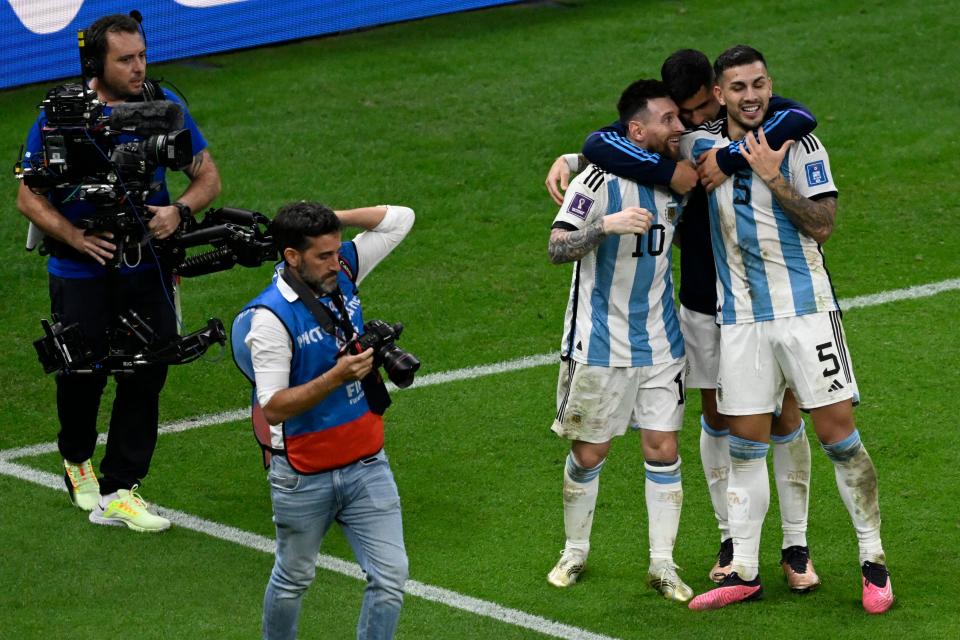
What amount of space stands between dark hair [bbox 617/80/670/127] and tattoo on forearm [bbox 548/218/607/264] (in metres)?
0.52

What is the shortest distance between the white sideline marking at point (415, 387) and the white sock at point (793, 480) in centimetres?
102

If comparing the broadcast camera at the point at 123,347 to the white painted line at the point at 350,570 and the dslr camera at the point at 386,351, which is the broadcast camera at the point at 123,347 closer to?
the white painted line at the point at 350,570

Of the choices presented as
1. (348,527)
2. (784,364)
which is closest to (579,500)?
(784,364)

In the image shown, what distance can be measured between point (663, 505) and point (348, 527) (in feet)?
5.25

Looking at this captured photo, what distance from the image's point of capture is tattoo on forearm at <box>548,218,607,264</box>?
629cm

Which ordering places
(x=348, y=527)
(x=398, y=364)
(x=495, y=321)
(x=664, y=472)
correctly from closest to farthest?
(x=398, y=364) < (x=348, y=527) < (x=664, y=472) < (x=495, y=321)

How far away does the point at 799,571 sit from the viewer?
6.73m

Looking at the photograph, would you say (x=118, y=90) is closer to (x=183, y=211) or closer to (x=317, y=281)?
(x=183, y=211)

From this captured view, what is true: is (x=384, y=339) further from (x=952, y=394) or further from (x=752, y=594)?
(x=952, y=394)

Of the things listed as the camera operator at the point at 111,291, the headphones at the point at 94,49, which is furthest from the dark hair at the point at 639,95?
the headphones at the point at 94,49

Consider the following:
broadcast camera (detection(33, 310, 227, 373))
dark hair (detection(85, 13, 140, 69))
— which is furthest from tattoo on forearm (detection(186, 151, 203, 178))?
broadcast camera (detection(33, 310, 227, 373))

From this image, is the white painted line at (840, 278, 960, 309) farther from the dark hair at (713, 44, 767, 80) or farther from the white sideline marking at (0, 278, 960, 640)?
the dark hair at (713, 44, 767, 80)

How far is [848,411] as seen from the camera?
21.0ft

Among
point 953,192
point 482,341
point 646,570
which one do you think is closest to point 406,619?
point 646,570
